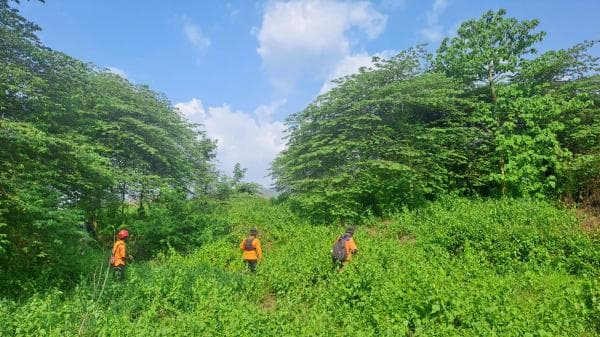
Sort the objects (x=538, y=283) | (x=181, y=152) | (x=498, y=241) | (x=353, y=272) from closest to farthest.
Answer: (x=538, y=283) < (x=353, y=272) < (x=498, y=241) < (x=181, y=152)

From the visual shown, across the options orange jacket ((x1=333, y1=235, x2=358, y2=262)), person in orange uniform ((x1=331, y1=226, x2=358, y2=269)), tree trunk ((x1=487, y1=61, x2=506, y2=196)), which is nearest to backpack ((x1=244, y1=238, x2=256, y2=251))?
person in orange uniform ((x1=331, y1=226, x2=358, y2=269))

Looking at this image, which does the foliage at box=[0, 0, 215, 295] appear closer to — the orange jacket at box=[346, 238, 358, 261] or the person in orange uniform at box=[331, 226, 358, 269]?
the person in orange uniform at box=[331, 226, 358, 269]

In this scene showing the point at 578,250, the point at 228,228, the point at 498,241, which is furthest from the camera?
the point at 228,228

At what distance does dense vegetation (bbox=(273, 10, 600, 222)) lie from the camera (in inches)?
637

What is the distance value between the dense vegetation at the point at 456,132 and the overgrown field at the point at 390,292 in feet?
8.94

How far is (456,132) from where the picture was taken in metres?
18.1

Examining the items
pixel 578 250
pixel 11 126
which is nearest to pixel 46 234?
pixel 11 126

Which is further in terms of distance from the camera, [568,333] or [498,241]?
[498,241]

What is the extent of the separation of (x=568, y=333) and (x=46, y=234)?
11345 mm

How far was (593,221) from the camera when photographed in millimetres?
11617

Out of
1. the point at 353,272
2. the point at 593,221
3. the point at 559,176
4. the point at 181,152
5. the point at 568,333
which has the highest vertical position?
the point at 181,152

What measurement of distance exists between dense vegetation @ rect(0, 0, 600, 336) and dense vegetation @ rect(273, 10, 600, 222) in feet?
0.31

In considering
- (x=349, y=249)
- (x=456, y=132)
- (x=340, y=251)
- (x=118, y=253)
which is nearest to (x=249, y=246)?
(x=340, y=251)

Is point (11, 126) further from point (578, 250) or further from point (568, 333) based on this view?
point (578, 250)
